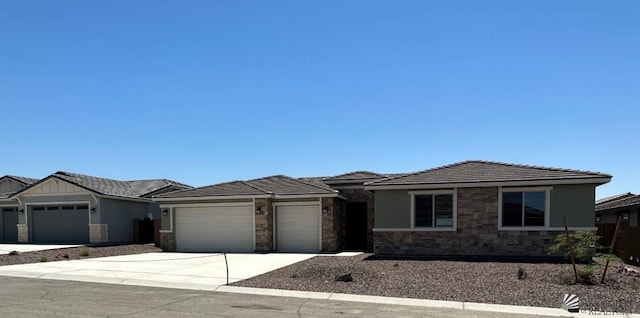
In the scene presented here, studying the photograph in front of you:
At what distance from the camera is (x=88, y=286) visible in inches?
482

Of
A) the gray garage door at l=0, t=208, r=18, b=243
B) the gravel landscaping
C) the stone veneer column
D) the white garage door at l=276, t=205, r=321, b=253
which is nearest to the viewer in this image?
the gravel landscaping

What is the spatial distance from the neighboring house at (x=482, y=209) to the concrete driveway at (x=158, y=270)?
4.42m

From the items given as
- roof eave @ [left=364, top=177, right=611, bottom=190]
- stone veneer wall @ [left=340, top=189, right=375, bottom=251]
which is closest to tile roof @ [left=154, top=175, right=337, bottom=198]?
stone veneer wall @ [left=340, top=189, right=375, bottom=251]

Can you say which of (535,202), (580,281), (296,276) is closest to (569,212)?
(535,202)

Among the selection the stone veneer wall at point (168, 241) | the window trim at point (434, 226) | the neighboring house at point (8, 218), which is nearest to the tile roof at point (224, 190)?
the stone veneer wall at point (168, 241)

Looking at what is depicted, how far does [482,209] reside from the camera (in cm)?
1817

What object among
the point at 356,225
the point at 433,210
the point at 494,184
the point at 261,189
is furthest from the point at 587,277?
the point at 261,189

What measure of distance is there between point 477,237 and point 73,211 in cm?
2341

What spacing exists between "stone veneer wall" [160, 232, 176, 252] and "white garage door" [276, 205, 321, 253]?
5318 mm

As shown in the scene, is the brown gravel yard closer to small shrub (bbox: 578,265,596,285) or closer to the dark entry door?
small shrub (bbox: 578,265,596,285)

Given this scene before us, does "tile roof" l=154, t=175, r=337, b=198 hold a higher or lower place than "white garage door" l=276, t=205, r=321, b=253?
higher

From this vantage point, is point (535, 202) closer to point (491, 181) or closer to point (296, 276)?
point (491, 181)

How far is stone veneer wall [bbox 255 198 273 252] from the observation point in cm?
2227

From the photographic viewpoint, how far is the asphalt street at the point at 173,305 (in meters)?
8.68
